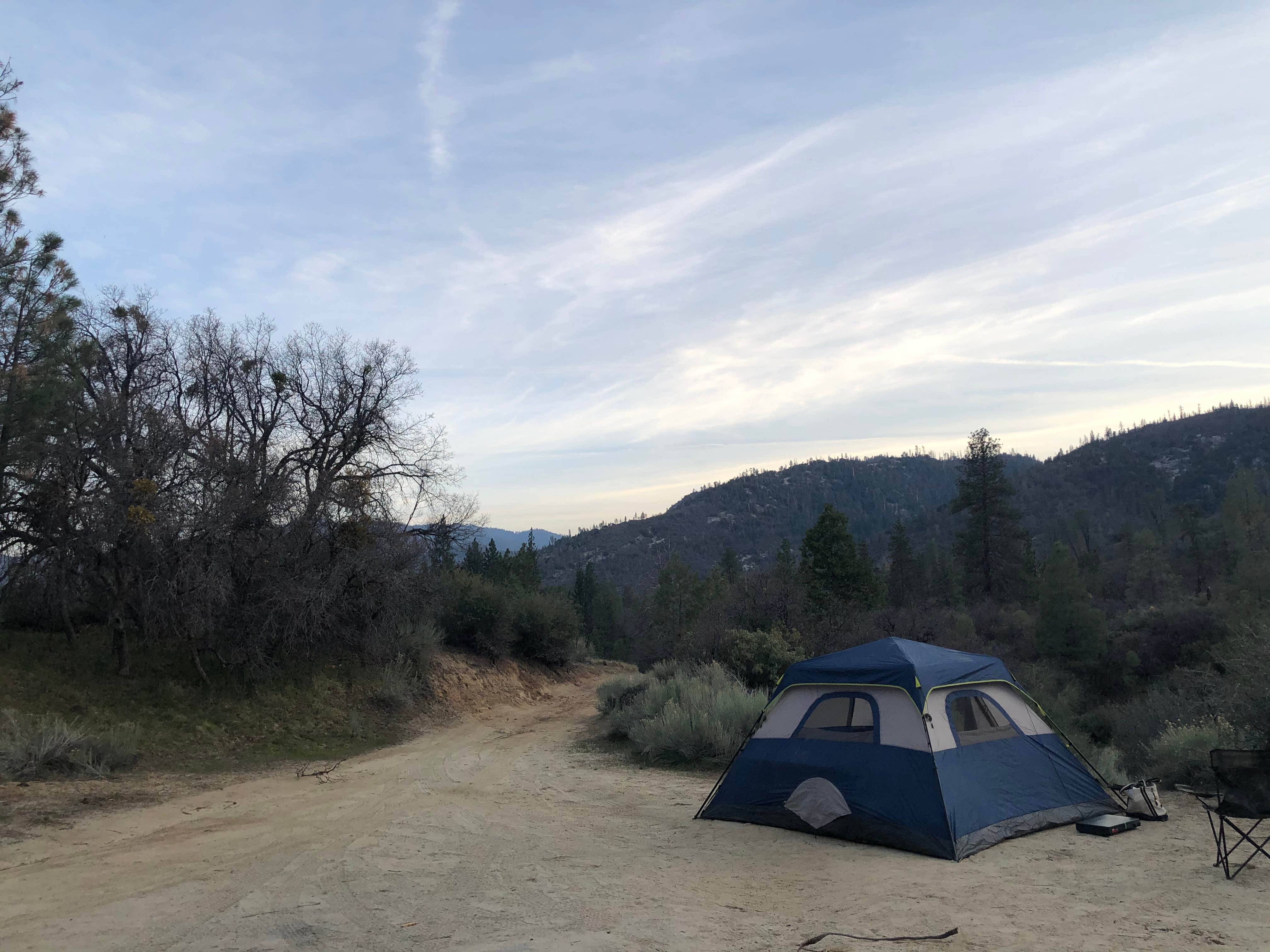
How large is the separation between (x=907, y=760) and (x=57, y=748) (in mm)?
10961

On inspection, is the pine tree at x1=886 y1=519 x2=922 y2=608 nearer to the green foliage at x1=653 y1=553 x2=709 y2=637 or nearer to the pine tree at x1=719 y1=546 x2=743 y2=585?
the pine tree at x1=719 y1=546 x2=743 y2=585

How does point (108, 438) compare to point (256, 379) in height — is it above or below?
below

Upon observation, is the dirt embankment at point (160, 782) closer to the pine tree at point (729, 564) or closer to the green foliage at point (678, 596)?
the green foliage at point (678, 596)

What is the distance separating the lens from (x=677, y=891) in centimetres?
603

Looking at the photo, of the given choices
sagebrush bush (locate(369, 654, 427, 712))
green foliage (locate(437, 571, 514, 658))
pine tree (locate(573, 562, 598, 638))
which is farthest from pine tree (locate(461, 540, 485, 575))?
sagebrush bush (locate(369, 654, 427, 712))

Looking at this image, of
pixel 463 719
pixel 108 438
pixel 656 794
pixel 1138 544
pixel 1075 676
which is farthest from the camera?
pixel 1138 544

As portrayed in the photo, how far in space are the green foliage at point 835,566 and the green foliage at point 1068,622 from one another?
760 centimetres

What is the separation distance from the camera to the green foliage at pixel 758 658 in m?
15.8

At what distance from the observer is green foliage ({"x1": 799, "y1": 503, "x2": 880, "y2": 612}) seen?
121 ft

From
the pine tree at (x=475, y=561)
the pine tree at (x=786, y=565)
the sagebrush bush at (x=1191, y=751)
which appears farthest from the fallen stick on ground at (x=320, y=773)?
the pine tree at (x=475, y=561)

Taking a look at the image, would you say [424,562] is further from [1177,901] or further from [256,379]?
[1177,901]

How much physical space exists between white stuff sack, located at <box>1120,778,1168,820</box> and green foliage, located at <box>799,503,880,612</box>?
28.5 meters

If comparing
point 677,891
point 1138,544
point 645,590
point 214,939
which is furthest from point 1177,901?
point 645,590

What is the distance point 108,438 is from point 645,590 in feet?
288
